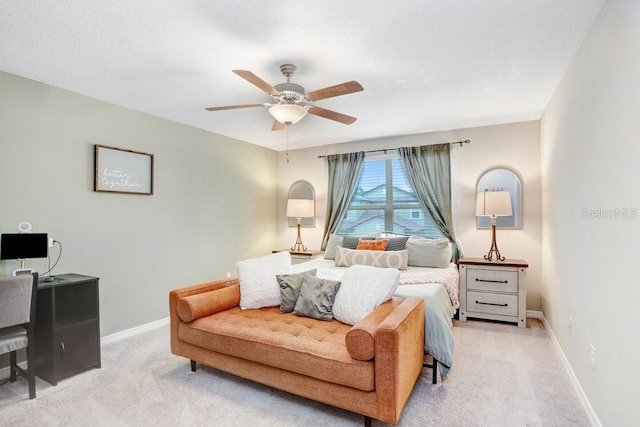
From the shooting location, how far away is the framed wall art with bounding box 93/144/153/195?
11.0 ft

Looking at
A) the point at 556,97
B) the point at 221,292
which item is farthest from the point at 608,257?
the point at 221,292

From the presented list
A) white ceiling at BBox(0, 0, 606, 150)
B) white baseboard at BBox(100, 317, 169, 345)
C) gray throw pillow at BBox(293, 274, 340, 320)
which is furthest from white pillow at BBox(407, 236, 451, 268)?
white baseboard at BBox(100, 317, 169, 345)

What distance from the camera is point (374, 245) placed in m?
4.34

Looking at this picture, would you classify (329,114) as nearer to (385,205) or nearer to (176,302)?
(176,302)

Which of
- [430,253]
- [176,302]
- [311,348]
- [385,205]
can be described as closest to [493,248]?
[430,253]

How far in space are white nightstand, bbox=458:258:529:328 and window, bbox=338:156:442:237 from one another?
83 centimetres

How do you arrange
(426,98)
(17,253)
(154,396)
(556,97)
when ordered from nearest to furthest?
1. (154,396)
2. (17,253)
3. (556,97)
4. (426,98)

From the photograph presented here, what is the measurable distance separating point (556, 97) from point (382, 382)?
307cm

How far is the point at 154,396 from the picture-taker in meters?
2.38

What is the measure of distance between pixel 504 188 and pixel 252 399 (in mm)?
3766

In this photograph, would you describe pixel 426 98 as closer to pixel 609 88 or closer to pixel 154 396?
pixel 609 88

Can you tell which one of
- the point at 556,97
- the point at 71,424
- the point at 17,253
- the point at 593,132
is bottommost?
the point at 71,424

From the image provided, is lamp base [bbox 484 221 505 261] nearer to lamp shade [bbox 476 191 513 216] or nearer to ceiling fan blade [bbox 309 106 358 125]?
lamp shade [bbox 476 191 513 216]

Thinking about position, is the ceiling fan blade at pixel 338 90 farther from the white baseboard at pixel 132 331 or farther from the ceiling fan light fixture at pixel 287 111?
the white baseboard at pixel 132 331
